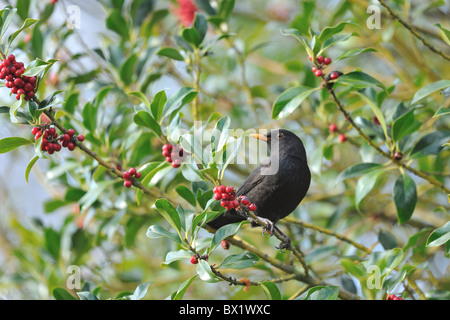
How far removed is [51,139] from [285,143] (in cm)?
135

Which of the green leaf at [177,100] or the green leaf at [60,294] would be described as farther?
the green leaf at [60,294]

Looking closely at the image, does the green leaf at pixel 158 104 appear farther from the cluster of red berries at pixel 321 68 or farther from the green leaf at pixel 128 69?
the green leaf at pixel 128 69

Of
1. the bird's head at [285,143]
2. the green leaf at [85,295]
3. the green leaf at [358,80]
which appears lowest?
the green leaf at [85,295]

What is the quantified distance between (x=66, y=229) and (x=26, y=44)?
4.65 ft

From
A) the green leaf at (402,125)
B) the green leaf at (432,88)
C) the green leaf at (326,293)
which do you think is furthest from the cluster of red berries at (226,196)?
the green leaf at (402,125)

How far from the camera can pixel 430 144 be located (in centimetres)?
292

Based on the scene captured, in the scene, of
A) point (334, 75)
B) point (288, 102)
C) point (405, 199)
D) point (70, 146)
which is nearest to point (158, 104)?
point (70, 146)

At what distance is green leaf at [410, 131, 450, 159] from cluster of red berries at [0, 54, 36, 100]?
2.04m

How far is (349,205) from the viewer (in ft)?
12.8

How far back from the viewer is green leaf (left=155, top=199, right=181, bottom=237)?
234 cm

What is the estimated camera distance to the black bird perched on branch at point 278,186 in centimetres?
268

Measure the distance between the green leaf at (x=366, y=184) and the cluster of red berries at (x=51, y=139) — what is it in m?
1.58
